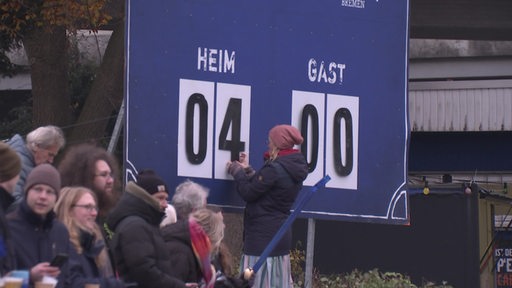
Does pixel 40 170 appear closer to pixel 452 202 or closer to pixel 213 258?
pixel 213 258

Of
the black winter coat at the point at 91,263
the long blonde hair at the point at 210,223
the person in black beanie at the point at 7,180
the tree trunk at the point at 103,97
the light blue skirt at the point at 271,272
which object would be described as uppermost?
the tree trunk at the point at 103,97

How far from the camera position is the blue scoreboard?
28.2ft

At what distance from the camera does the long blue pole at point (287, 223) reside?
8508 millimetres

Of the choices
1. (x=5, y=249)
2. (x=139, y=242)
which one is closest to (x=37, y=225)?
(x=5, y=249)

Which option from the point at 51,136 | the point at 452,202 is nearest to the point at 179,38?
the point at 51,136

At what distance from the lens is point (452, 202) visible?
48.9 feet

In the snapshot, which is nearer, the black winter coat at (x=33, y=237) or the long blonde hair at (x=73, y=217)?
the black winter coat at (x=33, y=237)

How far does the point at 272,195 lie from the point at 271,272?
2.23ft

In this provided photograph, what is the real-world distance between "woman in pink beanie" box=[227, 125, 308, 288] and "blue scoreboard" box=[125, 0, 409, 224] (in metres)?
0.20

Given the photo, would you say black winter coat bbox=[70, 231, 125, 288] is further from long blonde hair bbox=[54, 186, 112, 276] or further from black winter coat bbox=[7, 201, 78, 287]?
black winter coat bbox=[7, 201, 78, 287]

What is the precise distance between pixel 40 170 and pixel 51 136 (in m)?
1.18

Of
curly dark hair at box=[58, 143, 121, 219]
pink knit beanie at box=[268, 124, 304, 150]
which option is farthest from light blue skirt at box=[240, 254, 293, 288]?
curly dark hair at box=[58, 143, 121, 219]

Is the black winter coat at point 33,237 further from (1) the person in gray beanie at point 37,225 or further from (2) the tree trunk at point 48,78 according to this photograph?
(2) the tree trunk at point 48,78

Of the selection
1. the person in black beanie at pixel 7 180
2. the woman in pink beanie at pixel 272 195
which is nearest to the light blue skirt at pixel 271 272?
the woman in pink beanie at pixel 272 195
